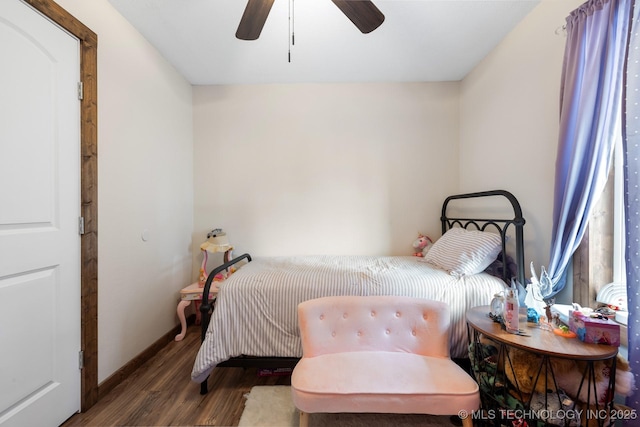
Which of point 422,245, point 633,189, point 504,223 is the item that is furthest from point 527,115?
point 422,245

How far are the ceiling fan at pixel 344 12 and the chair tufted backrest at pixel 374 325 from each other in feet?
5.20

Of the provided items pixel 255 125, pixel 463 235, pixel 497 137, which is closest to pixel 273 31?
pixel 255 125

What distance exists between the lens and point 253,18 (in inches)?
49.9

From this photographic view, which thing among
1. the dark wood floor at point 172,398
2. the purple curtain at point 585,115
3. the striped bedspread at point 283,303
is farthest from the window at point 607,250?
the dark wood floor at point 172,398

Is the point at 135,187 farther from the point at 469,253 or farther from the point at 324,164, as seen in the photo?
the point at 469,253

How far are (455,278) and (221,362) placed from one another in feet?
5.47

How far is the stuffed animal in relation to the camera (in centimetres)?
246

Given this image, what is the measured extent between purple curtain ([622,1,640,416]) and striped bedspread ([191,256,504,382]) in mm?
598

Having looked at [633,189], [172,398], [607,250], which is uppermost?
[633,189]

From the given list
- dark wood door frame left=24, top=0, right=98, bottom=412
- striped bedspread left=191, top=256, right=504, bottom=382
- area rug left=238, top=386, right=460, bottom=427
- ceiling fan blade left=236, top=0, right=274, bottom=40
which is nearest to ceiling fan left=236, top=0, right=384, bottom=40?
ceiling fan blade left=236, top=0, right=274, bottom=40

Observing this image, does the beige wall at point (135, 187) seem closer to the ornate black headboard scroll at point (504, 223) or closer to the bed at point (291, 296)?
the bed at point (291, 296)

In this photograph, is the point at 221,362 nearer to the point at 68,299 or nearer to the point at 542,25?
the point at 68,299

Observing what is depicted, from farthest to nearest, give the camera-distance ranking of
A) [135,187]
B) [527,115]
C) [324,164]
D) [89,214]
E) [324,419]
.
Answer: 1. [324,164]
2. [135,187]
3. [527,115]
4. [89,214]
5. [324,419]

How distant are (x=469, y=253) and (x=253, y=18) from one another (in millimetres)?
2047
